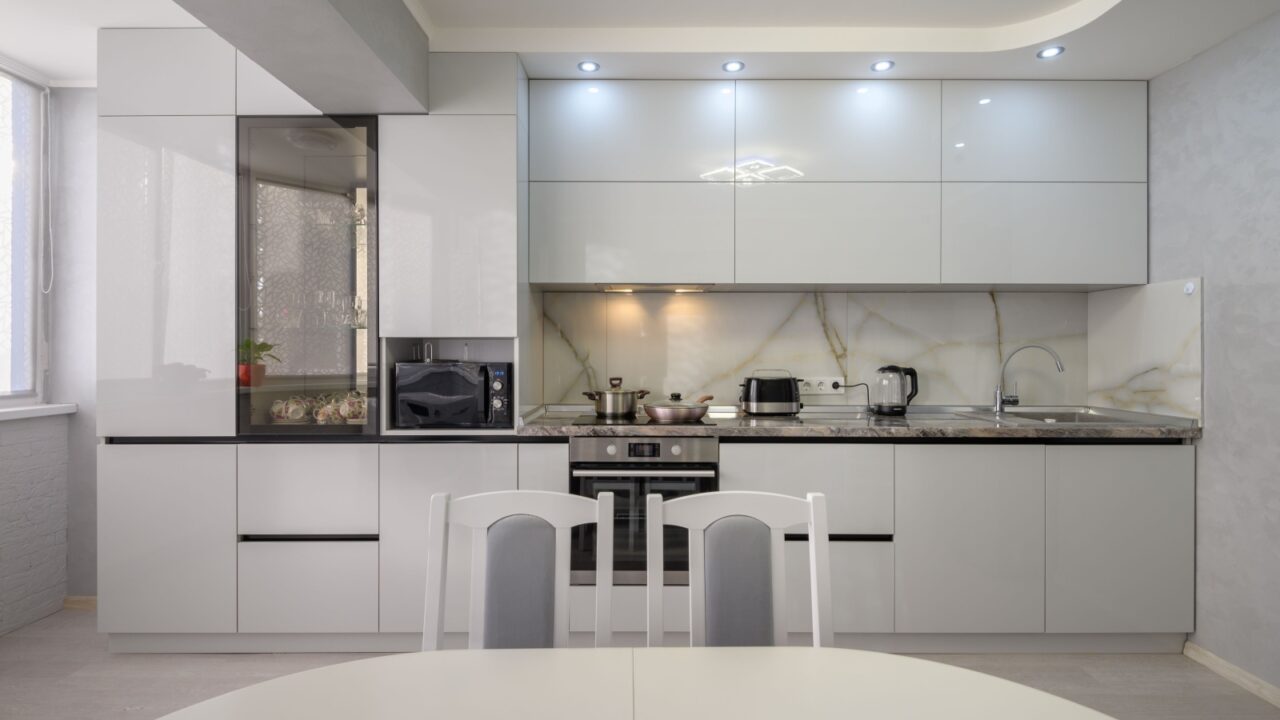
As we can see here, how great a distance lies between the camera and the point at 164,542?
2777 mm

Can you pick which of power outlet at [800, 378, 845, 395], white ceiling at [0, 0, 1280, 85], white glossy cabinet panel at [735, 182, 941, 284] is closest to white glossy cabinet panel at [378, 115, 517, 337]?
white ceiling at [0, 0, 1280, 85]

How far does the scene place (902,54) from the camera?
2834mm

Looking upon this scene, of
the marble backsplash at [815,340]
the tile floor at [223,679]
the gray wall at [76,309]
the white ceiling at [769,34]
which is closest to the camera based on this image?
the tile floor at [223,679]

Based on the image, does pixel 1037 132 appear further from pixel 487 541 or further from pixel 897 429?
pixel 487 541

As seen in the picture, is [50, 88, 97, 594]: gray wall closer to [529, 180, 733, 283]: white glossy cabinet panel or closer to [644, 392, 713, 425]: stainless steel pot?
[529, 180, 733, 283]: white glossy cabinet panel

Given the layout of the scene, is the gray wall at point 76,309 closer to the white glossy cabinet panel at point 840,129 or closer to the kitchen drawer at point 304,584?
the kitchen drawer at point 304,584

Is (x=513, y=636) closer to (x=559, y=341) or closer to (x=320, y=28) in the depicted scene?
(x=320, y=28)

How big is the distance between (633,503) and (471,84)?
1.85 metres

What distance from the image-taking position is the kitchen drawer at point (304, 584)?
9.12 ft

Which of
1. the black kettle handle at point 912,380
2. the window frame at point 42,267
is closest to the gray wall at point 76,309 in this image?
the window frame at point 42,267

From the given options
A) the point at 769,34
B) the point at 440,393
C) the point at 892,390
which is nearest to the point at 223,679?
the point at 440,393

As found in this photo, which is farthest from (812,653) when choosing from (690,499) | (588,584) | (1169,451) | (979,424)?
(1169,451)

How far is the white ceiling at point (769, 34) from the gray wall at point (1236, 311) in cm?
21

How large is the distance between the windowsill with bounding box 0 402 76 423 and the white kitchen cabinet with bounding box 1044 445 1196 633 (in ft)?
14.4
